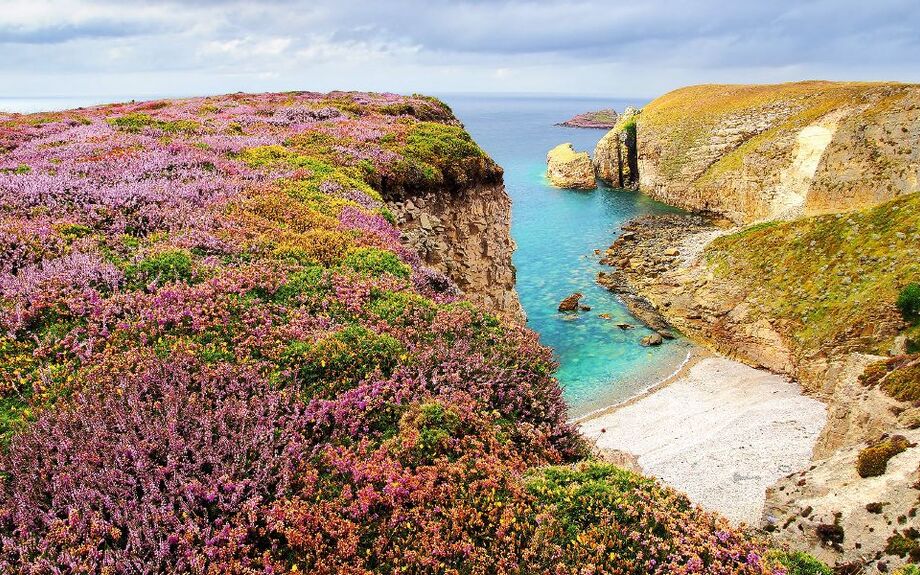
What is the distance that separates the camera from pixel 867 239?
3362 cm

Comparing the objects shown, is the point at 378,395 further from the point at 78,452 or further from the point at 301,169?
the point at 301,169

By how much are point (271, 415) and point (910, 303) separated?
3505 centimetres

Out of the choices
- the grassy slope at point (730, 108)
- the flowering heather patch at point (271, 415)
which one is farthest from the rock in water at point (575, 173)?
the flowering heather patch at point (271, 415)

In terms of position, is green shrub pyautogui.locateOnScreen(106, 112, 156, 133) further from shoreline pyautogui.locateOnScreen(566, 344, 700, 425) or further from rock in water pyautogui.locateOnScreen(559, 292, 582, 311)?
rock in water pyautogui.locateOnScreen(559, 292, 582, 311)

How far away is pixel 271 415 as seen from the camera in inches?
267

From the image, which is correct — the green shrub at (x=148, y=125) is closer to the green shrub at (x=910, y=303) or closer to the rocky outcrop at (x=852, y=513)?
the rocky outcrop at (x=852, y=513)

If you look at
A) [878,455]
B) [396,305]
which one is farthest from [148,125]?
[878,455]

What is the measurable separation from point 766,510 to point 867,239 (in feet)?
98.5

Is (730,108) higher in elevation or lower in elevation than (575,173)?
higher

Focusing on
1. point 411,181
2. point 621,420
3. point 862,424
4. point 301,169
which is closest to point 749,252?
point 621,420

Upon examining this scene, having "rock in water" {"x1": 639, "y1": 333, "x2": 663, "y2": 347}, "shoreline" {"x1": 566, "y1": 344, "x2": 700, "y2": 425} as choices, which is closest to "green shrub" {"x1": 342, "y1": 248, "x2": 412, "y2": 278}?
"shoreline" {"x1": 566, "y1": 344, "x2": 700, "y2": 425}

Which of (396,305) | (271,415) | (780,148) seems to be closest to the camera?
(271,415)

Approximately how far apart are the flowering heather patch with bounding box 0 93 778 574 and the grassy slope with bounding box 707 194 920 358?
2974 cm

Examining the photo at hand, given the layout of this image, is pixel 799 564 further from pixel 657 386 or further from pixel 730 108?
pixel 730 108
